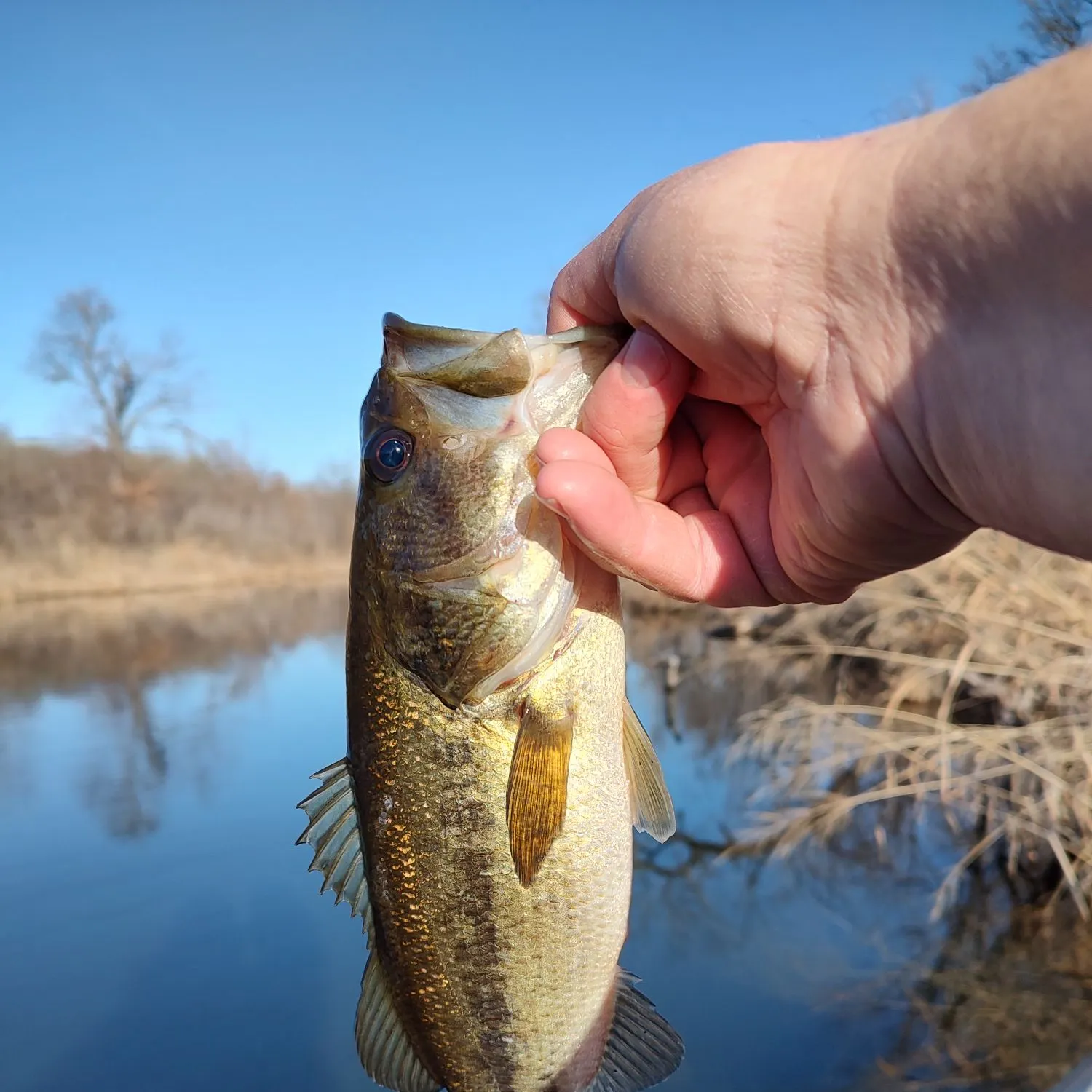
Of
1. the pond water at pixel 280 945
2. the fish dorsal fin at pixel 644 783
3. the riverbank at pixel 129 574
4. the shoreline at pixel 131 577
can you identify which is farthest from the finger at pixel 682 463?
the shoreline at pixel 131 577

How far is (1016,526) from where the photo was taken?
4.59 ft

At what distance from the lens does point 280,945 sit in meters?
7.30

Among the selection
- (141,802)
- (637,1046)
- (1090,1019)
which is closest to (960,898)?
(1090,1019)

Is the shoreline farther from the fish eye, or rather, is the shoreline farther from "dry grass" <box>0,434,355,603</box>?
the fish eye

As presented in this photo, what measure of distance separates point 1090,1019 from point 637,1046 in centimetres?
542

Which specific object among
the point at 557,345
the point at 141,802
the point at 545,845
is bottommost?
the point at 141,802

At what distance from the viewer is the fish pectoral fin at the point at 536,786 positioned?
173 cm

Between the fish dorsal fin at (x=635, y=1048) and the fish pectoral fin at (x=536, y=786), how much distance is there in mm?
524

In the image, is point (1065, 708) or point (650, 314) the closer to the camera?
point (650, 314)

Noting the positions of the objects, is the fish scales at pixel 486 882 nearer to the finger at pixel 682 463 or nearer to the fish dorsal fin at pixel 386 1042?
the fish dorsal fin at pixel 386 1042

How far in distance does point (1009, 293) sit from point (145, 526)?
121 ft

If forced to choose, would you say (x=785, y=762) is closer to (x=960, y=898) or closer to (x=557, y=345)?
(x=960, y=898)

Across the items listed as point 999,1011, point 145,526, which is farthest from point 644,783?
point 145,526

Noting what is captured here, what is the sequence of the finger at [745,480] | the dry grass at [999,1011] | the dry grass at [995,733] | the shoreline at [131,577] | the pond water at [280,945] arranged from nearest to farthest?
the finger at [745,480] → the dry grass at [999,1011] → the pond water at [280,945] → the dry grass at [995,733] → the shoreline at [131,577]
